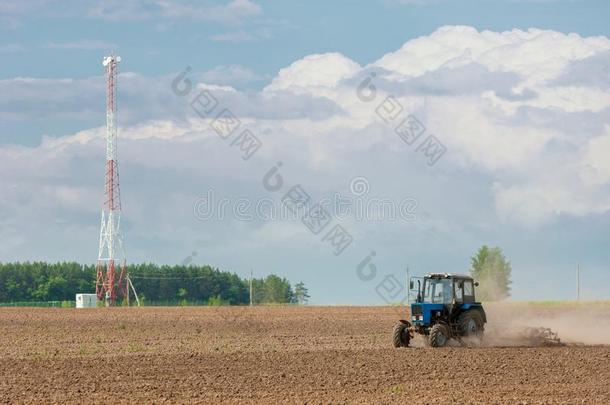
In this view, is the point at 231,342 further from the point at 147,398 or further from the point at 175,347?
the point at 147,398

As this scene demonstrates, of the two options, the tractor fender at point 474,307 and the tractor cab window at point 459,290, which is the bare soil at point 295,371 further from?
the tractor cab window at point 459,290

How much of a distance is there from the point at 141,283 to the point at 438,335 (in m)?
130

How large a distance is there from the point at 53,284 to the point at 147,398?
135m

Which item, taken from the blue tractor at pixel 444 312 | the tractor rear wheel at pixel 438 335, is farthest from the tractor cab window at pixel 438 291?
the tractor rear wheel at pixel 438 335

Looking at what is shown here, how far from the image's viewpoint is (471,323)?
34.2 m

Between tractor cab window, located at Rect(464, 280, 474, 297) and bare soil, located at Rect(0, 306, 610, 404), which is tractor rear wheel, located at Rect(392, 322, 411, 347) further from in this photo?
tractor cab window, located at Rect(464, 280, 474, 297)

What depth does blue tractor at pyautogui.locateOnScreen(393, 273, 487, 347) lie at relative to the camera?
33.6 meters

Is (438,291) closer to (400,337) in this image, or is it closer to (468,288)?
(468,288)

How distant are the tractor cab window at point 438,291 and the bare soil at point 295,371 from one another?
1.99 m

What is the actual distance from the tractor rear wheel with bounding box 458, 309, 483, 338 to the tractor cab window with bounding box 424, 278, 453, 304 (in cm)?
82

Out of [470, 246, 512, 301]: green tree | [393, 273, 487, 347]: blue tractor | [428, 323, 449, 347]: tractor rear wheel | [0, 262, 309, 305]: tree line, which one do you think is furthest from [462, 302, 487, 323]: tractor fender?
[0, 262, 309, 305]: tree line

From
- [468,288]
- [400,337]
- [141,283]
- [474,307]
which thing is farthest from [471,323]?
[141,283]

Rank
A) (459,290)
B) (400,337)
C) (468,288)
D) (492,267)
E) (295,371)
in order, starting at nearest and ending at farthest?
(295,371) < (400,337) < (459,290) < (468,288) < (492,267)

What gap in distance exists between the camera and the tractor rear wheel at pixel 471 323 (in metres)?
34.0
